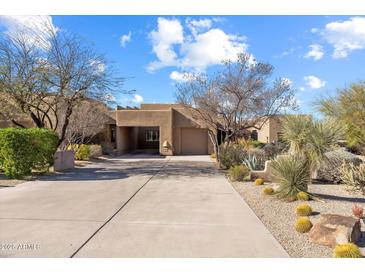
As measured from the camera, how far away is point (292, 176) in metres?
8.03

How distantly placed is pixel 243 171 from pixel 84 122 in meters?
13.2

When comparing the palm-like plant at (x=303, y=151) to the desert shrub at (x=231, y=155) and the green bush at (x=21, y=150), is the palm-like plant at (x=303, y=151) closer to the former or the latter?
the desert shrub at (x=231, y=155)

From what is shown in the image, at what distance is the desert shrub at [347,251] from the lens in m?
4.17

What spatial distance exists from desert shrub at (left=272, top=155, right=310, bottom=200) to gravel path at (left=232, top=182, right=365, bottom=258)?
37cm

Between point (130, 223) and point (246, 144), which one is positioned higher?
point (246, 144)

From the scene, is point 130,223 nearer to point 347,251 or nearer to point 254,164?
point 347,251

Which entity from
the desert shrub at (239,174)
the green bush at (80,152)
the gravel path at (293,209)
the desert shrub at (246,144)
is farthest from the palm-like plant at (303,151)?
the green bush at (80,152)

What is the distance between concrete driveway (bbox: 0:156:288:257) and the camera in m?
4.53

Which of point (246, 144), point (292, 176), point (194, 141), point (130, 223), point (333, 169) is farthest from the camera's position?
point (194, 141)

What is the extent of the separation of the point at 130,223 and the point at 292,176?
16.3 ft

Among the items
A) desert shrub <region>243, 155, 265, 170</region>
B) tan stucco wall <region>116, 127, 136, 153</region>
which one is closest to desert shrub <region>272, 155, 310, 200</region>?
desert shrub <region>243, 155, 265, 170</region>

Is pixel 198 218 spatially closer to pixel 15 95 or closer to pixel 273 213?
pixel 273 213

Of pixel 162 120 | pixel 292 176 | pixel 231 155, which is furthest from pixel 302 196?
pixel 162 120

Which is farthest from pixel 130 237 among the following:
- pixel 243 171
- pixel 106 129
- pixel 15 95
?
pixel 106 129
